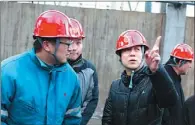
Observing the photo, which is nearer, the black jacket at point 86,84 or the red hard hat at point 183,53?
the black jacket at point 86,84

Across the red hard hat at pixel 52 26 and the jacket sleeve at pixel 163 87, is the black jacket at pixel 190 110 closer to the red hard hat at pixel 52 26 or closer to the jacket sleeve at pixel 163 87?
the jacket sleeve at pixel 163 87

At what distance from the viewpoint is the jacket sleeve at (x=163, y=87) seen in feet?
10.6

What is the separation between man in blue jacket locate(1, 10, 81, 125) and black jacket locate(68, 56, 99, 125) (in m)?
1.11

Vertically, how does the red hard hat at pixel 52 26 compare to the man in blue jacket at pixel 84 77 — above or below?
above

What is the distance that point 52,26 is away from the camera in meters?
3.01

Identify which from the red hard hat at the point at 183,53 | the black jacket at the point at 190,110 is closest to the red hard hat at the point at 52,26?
the black jacket at the point at 190,110

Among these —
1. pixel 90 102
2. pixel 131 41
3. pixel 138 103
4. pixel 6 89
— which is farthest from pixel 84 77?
pixel 6 89

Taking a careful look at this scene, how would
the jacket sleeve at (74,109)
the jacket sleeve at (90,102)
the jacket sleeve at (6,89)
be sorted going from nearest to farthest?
1. the jacket sleeve at (6,89)
2. the jacket sleeve at (74,109)
3. the jacket sleeve at (90,102)

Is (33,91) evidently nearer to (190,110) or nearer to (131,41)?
(131,41)

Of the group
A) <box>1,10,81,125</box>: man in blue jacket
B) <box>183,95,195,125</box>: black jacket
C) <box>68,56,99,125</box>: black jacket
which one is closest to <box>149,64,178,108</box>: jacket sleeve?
<box>183,95,195,125</box>: black jacket

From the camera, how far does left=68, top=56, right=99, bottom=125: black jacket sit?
4.25 m

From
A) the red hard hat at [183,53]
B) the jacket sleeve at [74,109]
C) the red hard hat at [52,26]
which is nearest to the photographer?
the red hard hat at [52,26]

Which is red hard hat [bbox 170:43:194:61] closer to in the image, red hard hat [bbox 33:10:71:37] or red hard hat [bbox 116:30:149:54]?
red hard hat [bbox 116:30:149:54]

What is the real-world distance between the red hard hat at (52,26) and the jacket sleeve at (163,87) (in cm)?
80
